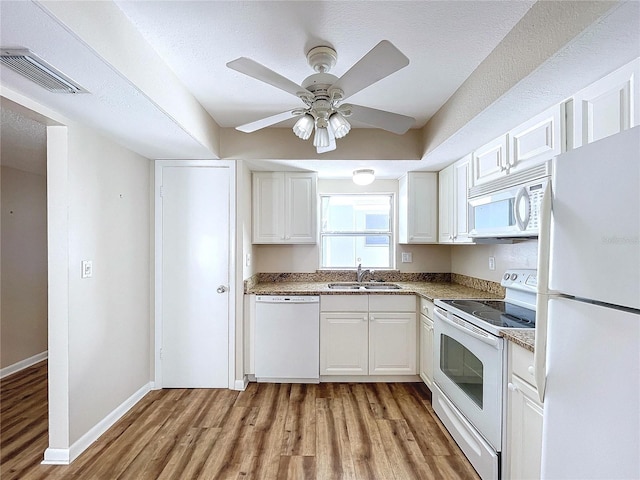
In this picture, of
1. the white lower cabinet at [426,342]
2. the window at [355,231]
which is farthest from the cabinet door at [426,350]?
the window at [355,231]

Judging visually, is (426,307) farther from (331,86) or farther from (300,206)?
(331,86)

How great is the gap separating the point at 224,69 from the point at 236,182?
121 centimetres

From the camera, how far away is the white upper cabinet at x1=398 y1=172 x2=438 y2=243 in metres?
3.50

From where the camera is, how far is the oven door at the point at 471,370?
1750 millimetres

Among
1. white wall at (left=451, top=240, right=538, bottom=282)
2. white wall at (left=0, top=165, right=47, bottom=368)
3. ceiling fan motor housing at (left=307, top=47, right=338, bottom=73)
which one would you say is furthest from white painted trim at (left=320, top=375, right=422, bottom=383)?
white wall at (left=0, top=165, right=47, bottom=368)

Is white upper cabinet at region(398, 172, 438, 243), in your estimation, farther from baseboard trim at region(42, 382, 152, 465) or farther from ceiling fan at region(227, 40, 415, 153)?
baseboard trim at region(42, 382, 152, 465)

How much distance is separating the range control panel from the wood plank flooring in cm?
115

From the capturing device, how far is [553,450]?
1121 millimetres

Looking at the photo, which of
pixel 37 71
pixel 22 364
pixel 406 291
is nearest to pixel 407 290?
pixel 406 291

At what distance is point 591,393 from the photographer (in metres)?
0.98

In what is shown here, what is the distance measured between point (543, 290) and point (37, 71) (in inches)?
87.1

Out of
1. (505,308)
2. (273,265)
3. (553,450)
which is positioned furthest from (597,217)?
(273,265)

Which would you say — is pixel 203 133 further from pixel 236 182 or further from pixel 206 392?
pixel 206 392

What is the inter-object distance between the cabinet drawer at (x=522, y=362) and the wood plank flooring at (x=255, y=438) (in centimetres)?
77
